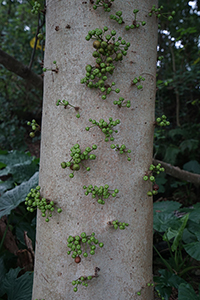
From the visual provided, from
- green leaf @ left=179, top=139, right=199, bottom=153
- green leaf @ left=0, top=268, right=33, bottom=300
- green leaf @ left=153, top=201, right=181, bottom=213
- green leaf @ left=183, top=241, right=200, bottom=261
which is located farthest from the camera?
green leaf @ left=179, top=139, right=199, bottom=153

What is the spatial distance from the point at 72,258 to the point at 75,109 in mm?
643

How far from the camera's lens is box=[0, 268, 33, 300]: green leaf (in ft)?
5.12

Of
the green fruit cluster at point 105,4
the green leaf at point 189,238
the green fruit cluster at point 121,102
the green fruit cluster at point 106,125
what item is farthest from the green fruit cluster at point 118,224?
the green leaf at point 189,238

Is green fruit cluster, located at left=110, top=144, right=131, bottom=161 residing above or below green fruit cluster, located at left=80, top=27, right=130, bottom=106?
below

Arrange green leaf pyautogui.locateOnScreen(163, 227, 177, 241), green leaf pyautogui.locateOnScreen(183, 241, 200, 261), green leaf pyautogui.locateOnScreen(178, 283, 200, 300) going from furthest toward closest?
green leaf pyautogui.locateOnScreen(163, 227, 177, 241) < green leaf pyautogui.locateOnScreen(183, 241, 200, 261) < green leaf pyautogui.locateOnScreen(178, 283, 200, 300)

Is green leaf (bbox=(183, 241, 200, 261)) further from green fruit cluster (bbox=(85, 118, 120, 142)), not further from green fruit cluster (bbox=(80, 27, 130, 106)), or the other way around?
green fruit cluster (bbox=(80, 27, 130, 106))

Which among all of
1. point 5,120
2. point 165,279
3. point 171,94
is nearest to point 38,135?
point 5,120

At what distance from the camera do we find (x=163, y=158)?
4.55m

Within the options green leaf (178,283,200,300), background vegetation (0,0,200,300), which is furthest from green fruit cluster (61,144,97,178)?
green leaf (178,283,200,300)

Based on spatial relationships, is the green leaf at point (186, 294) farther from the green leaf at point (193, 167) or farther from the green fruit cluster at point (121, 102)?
the green leaf at point (193, 167)

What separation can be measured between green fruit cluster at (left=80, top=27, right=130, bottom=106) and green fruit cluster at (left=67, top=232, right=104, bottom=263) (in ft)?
1.89

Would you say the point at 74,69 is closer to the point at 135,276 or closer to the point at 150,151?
the point at 150,151

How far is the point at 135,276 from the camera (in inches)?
41.3

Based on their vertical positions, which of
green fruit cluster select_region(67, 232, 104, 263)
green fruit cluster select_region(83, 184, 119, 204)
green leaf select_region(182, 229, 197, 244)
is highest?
green fruit cluster select_region(83, 184, 119, 204)
